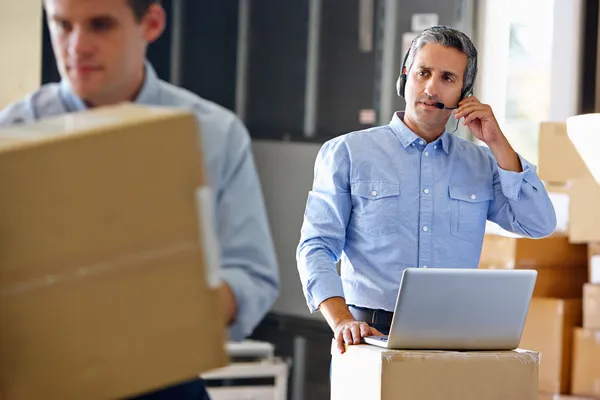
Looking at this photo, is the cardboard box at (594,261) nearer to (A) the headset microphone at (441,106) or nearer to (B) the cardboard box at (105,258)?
(A) the headset microphone at (441,106)

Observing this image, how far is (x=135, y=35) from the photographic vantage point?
52.5 inches

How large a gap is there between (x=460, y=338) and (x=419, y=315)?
0.41 ft

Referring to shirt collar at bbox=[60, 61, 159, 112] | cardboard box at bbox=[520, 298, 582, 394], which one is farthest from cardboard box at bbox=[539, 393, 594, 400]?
shirt collar at bbox=[60, 61, 159, 112]

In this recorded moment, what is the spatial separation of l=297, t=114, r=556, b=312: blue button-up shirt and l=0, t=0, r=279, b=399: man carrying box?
84 cm

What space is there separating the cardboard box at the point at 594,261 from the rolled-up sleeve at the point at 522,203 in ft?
4.41

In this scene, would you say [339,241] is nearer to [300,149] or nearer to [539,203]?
[539,203]

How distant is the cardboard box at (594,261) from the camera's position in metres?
3.61

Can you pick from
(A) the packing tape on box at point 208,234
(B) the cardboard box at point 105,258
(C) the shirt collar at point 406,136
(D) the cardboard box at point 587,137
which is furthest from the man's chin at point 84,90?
(D) the cardboard box at point 587,137

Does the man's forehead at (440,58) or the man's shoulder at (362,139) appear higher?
the man's forehead at (440,58)

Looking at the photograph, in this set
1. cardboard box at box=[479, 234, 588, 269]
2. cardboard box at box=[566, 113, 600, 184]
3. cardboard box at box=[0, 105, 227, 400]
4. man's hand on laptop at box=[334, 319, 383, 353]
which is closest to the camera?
cardboard box at box=[0, 105, 227, 400]

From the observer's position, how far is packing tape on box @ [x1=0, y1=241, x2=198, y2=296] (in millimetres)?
1128

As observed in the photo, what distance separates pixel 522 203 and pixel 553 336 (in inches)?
59.8

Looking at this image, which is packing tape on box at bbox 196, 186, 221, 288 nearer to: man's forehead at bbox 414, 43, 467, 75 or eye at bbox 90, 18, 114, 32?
eye at bbox 90, 18, 114, 32

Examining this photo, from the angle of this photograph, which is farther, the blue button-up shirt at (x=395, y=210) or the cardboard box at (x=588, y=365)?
the cardboard box at (x=588, y=365)
